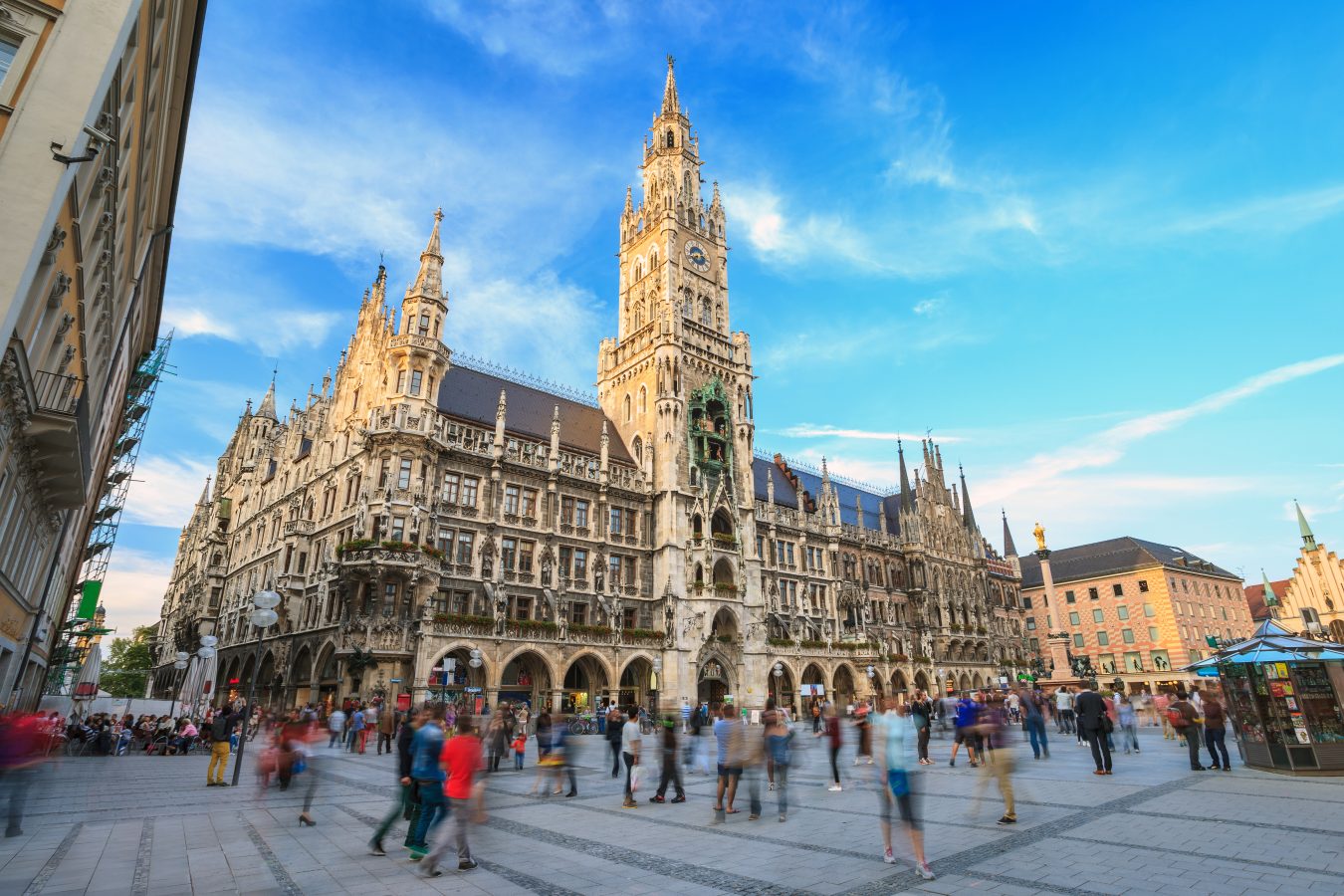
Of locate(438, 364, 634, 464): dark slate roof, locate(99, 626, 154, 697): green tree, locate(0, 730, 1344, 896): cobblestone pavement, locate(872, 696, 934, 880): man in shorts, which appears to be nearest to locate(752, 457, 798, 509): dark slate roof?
locate(438, 364, 634, 464): dark slate roof

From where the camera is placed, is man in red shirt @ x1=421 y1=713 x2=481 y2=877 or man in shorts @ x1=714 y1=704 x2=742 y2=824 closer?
man in red shirt @ x1=421 y1=713 x2=481 y2=877

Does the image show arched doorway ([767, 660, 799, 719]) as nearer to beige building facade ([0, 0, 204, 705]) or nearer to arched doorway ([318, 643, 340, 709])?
arched doorway ([318, 643, 340, 709])

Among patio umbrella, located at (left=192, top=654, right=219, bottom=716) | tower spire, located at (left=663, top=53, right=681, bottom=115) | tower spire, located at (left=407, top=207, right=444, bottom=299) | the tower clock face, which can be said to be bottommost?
patio umbrella, located at (left=192, top=654, right=219, bottom=716)

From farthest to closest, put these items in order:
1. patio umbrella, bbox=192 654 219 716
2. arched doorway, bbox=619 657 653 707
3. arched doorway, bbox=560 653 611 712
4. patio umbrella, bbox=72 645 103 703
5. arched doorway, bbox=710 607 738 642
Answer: arched doorway, bbox=710 607 738 642, arched doorway, bbox=619 657 653 707, arched doorway, bbox=560 653 611 712, patio umbrella, bbox=72 645 103 703, patio umbrella, bbox=192 654 219 716

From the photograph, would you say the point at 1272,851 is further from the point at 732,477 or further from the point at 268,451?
the point at 268,451

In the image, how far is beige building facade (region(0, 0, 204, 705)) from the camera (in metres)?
10.6

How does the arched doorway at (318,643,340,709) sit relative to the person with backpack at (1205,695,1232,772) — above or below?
above

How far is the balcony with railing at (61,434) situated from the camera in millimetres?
13961

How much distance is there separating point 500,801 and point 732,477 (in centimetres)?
3684

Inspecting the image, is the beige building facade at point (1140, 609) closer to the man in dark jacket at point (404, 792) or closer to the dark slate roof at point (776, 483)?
the dark slate roof at point (776, 483)

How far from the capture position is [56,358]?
595 inches

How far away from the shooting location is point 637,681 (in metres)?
42.2

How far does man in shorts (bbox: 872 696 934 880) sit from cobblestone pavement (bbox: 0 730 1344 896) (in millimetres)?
257

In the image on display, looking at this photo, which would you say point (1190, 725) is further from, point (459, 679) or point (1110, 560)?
point (1110, 560)
